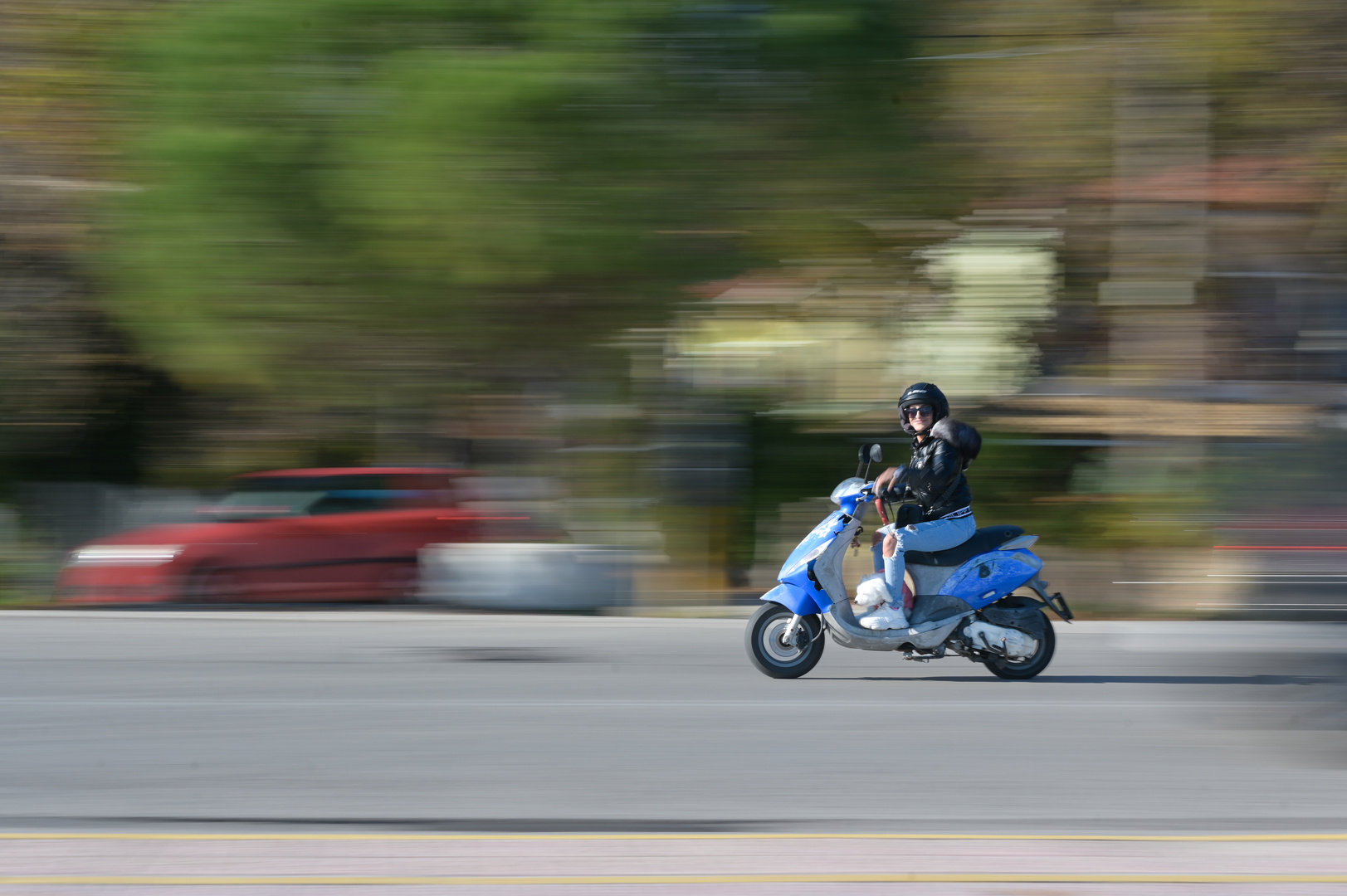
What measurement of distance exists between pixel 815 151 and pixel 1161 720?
6.66 metres

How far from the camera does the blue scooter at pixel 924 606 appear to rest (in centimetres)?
885

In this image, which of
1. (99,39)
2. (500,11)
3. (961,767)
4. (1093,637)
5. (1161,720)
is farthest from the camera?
(99,39)

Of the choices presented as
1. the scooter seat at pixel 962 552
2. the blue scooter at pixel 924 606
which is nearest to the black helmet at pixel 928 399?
the blue scooter at pixel 924 606

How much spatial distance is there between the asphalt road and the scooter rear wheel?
4.2 inches

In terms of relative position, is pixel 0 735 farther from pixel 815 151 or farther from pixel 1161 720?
pixel 815 151

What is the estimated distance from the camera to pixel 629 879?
15.7ft

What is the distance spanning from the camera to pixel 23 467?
16.8m

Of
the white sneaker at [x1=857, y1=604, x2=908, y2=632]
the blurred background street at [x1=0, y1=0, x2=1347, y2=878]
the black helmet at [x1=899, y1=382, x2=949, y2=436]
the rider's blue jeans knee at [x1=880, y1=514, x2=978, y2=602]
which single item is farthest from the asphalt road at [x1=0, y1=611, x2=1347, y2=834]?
the black helmet at [x1=899, y1=382, x2=949, y2=436]

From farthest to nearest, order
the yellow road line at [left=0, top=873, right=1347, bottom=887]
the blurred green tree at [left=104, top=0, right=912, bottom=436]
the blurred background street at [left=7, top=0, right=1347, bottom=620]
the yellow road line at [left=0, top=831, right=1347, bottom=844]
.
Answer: the blurred background street at [left=7, top=0, right=1347, bottom=620] → the blurred green tree at [left=104, top=0, right=912, bottom=436] → the yellow road line at [left=0, top=831, right=1347, bottom=844] → the yellow road line at [left=0, top=873, right=1347, bottom=887]

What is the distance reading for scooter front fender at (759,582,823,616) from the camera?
8.84 meters

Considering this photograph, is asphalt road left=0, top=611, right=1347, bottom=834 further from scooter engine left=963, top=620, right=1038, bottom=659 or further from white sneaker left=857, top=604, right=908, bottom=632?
white sneaker left=857, top=604, right=908, bottom=632

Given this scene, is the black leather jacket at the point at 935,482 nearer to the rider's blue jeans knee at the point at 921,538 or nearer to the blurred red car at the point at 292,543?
the rider's blue jeans knee at the point at 921,538

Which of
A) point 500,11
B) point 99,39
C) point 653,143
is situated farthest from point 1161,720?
point 99,39

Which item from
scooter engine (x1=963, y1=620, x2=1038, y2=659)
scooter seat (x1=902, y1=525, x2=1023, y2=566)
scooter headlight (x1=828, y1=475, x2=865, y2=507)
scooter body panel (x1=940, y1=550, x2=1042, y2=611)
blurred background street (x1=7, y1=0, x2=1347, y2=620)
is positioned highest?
blurred background street (x1=7, y1=0, x2=1347, y2=620)
